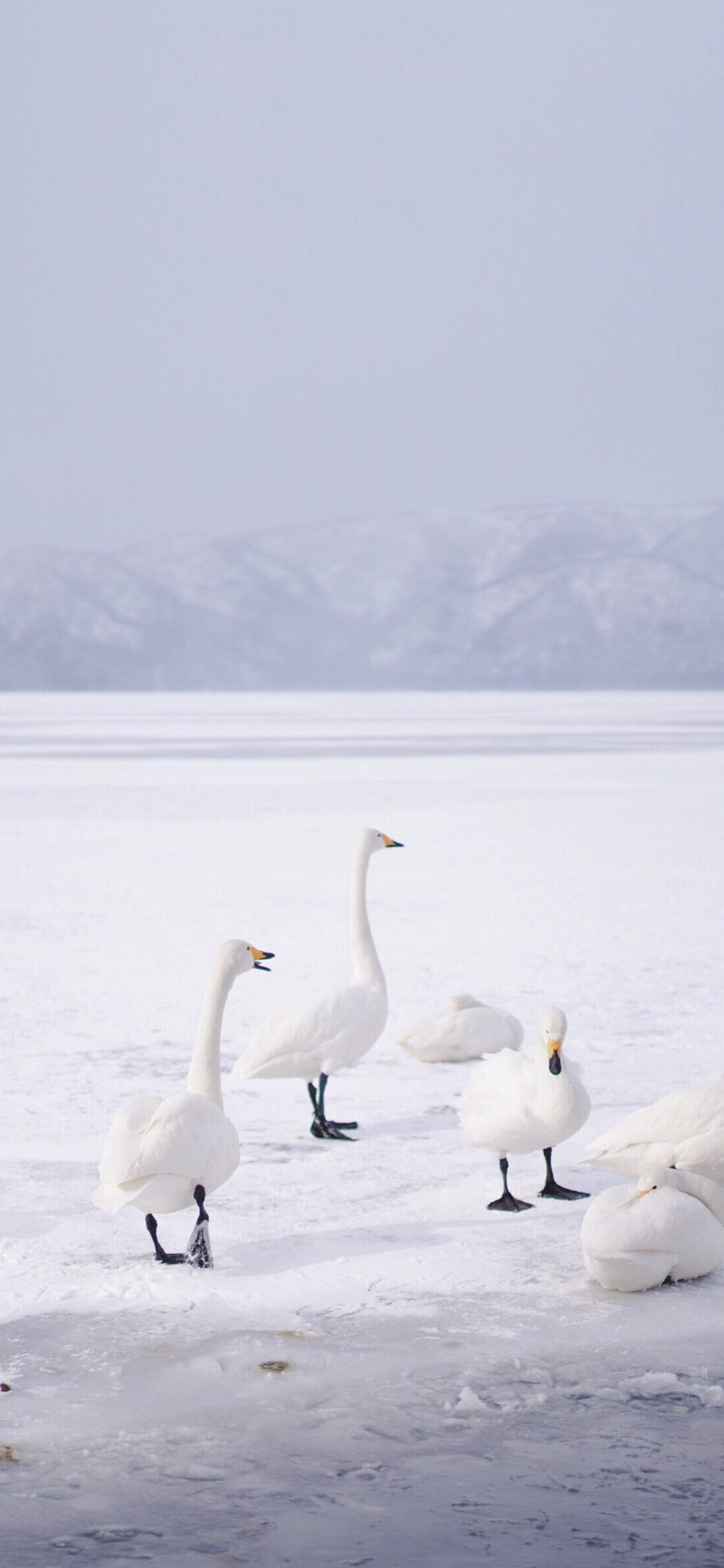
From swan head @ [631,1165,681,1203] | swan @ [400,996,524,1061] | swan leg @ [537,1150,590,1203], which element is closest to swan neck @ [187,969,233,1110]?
swan leg @ [537,1150,590,1203]

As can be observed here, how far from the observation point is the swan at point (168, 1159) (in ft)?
15.1

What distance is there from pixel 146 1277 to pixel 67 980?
4959 millimetres

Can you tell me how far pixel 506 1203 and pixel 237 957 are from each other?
45.0 inches

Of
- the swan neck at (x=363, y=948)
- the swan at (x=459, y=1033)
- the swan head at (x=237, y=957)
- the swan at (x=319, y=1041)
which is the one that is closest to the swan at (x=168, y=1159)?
the swan head at (x=237, y=957)

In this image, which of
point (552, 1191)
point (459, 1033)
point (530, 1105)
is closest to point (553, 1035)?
point (530, 1105)

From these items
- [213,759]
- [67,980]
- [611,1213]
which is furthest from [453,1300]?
[213,759]

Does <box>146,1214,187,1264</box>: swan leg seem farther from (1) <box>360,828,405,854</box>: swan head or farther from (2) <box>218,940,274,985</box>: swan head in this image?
(1) <box>360,828,405,854</box>: swan head

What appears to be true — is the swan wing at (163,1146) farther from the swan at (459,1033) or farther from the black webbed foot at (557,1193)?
the swan at (459,1033)

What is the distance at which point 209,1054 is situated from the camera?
5105 mm

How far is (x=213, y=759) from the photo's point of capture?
3425 centimetres

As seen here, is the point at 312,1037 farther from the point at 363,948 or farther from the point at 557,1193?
the point at 557,1193

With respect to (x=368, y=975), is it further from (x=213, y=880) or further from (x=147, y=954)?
(x=213, y=880)

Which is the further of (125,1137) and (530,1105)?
(530,1105)

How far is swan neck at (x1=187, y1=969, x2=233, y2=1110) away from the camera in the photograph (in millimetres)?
5047
